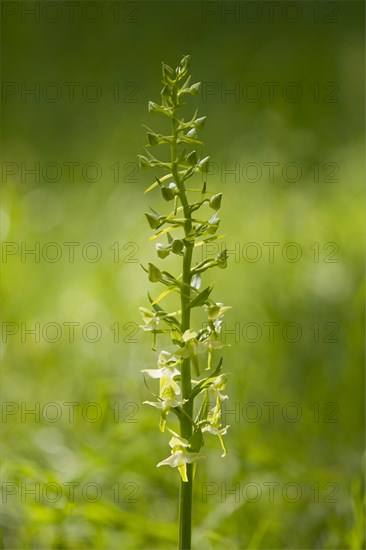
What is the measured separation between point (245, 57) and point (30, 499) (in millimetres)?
5587

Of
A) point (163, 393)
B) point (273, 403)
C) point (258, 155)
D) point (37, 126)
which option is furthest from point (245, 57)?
point (163, 393)

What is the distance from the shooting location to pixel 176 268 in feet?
12.8

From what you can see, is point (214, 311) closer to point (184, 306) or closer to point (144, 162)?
point (184, 306)

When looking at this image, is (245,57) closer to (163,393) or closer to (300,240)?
(300,240)

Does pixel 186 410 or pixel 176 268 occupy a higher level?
pixel 176 268

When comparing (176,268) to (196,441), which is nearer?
(196,441)

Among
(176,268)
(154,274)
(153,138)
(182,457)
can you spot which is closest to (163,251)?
(154,274)

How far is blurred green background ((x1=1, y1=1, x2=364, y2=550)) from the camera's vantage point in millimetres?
2066

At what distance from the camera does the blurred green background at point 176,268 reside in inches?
81.4

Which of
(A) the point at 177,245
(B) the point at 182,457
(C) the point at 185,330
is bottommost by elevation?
(B) the point at 182,457

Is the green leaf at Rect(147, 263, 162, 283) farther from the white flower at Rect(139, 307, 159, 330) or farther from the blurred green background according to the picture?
the blurred green background

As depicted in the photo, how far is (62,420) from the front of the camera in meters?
2.73

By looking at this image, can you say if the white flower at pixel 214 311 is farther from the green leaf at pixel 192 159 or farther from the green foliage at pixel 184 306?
the green leaf at pixel 192 159

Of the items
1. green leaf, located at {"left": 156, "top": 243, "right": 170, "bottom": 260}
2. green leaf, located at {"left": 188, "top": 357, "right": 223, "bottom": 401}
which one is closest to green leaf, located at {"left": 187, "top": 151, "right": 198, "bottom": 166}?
green leaf, located at {"left": 156, "top": 243, "right": 170, "bottom": 260}
